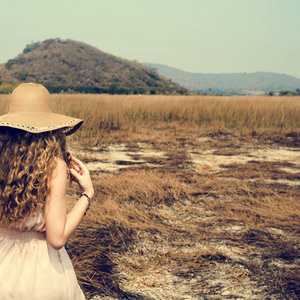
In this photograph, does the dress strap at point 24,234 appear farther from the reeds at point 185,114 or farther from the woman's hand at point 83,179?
the reeds at point 185,114

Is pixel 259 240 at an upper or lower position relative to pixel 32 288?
lower

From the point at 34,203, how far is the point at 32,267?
0.68 ft

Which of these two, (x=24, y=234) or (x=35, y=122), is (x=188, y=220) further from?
(x=35, y=122)

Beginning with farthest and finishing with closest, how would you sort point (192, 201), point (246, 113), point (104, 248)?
point (246, 113)
point (192, 201)
point (104, 248)

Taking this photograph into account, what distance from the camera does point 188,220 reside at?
3.57 meters

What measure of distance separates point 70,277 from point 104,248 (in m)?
1.54

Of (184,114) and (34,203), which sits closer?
(34,203)

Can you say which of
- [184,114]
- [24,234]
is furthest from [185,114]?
[24,234]

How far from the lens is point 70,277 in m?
1.34

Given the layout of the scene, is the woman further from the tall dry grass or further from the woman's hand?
the tall dry grass

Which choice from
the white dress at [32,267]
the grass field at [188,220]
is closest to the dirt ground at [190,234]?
the grass field at [188,220]

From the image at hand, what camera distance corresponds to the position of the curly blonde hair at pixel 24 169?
1244mm

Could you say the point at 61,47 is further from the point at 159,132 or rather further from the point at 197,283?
the point at 197,283

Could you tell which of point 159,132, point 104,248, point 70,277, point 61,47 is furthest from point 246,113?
point 61,47
